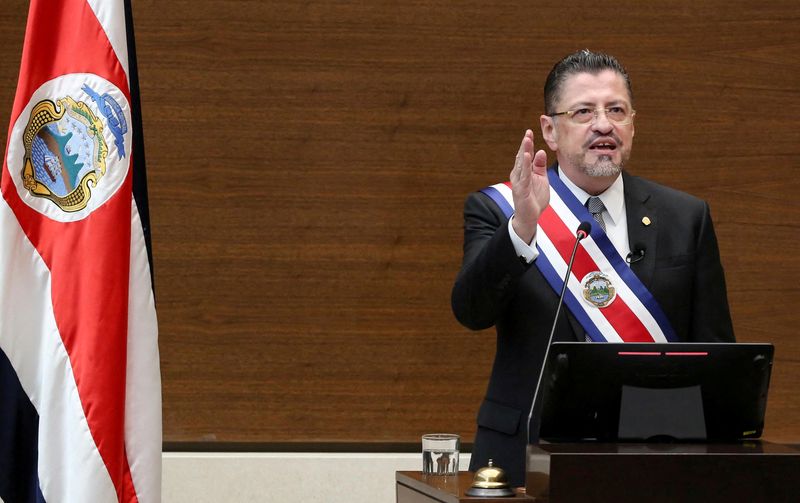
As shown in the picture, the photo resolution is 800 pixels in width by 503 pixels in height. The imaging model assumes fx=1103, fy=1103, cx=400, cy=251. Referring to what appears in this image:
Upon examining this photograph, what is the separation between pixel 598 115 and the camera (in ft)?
7.42

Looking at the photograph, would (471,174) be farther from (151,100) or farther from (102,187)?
(102,187)

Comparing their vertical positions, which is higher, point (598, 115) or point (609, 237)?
point (598, 115)

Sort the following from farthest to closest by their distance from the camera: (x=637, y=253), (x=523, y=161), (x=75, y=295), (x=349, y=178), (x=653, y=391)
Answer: (x=349, y=178) < (x=637, y=253) < (x=75, y=295) < (x=523, y=161) < (x=653, y=391)

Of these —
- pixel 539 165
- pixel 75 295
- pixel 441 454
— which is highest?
pixel 539 165

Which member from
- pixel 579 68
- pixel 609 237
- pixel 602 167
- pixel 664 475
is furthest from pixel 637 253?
pixel 664 475

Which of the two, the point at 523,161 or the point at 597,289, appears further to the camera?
the point at 597,289

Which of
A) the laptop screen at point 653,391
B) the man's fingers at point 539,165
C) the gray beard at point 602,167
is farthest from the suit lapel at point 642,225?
the laptop screen at point 653,391

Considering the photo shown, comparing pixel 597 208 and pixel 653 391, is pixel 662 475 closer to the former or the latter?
pixel 653 391

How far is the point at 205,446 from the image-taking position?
3.19 meters

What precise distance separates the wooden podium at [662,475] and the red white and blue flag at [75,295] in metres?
0.91

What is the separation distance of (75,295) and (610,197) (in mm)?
1105

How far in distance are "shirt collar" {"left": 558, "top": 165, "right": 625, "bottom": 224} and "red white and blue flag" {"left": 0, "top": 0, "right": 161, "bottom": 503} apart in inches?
34.9

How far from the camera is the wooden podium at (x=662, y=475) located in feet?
4.88

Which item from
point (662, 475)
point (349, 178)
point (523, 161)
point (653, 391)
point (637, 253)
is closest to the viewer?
point (662, 475)
